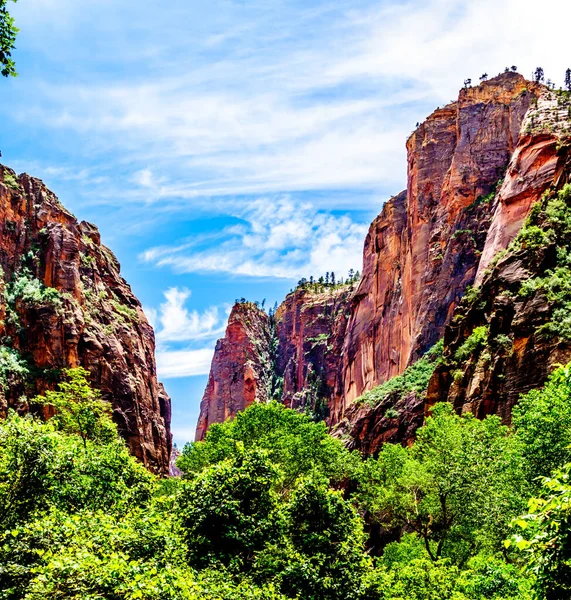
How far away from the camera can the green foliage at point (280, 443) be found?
35.2 meters

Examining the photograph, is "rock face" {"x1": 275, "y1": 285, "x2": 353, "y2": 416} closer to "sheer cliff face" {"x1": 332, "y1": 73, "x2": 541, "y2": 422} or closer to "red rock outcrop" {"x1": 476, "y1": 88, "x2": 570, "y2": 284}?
"sheer cliff face" {"x1": 332, "y1": 73, "x2": 541, "y2": 422}

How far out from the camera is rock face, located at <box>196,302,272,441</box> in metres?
157

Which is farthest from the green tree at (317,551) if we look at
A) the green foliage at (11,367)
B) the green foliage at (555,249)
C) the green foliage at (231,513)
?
the green foliage at (11,367)

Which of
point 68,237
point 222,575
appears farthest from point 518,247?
point 68,237

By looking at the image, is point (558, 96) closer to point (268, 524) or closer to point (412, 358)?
point (412, 358)

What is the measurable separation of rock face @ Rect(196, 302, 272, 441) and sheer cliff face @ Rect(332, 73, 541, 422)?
53502 millimetres

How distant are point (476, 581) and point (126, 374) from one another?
222 ft

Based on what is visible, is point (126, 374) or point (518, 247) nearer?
point (518, 247)

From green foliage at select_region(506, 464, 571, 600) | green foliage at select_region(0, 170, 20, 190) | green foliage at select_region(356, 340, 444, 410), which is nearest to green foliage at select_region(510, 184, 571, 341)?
green foliage at select_region(356, 340, 444, 410)

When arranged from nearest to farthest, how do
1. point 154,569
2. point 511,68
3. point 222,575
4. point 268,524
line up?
point 154,569, point 222,575, point 268,524, point 511,68

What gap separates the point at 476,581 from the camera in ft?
59.9

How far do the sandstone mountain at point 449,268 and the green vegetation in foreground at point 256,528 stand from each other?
16367 mm

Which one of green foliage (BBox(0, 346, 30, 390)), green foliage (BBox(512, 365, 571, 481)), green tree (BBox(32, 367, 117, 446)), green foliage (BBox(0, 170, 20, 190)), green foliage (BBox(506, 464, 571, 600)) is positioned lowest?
green foliage (BBox(506, 464, 571, 600))

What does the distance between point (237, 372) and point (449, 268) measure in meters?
90.8
